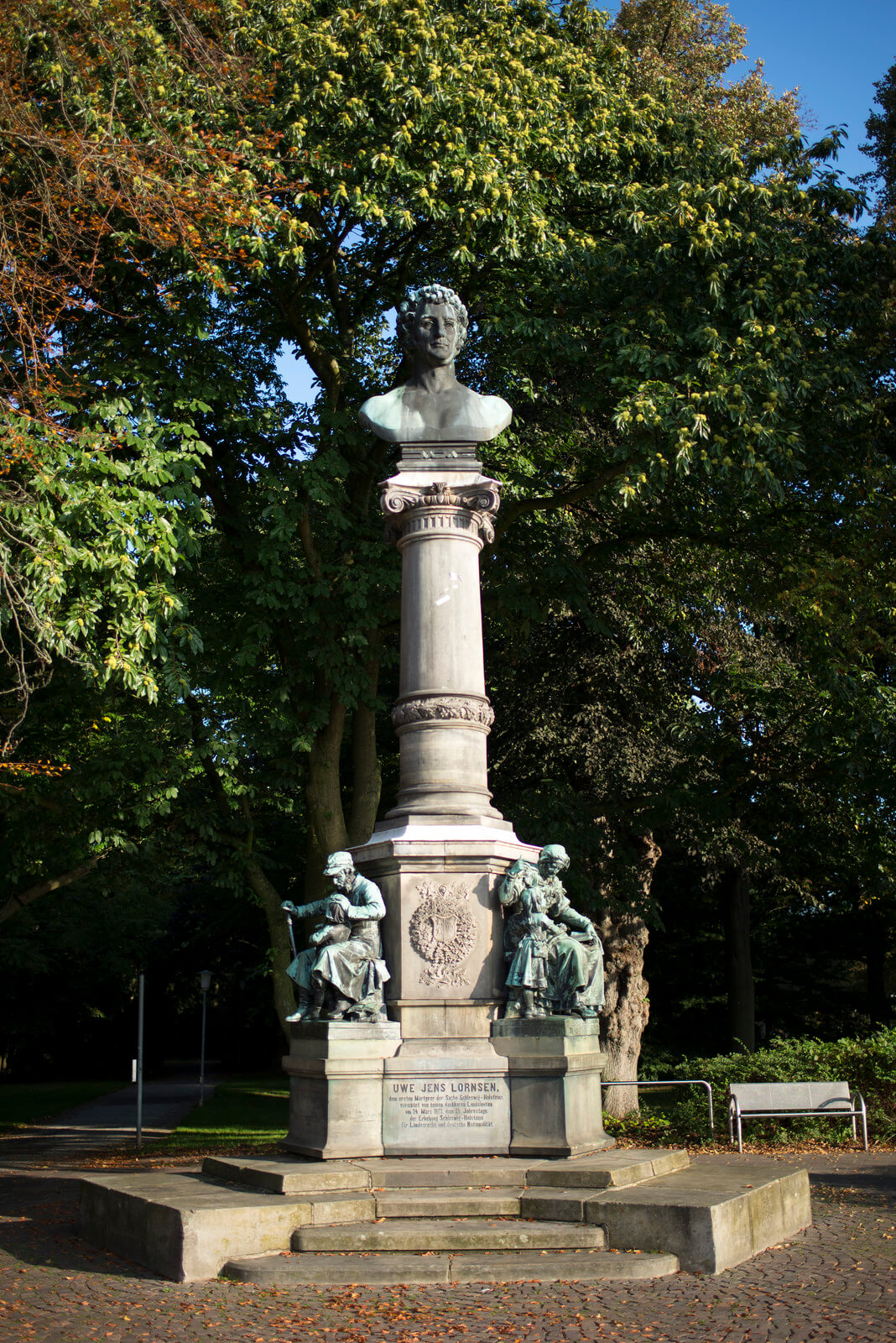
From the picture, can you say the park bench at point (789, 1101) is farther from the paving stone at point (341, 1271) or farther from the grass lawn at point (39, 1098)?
the grass lawn at point (39, 1098)

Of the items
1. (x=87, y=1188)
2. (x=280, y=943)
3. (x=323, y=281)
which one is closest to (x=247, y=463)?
(x=323, y=281)

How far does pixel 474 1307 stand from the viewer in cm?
676

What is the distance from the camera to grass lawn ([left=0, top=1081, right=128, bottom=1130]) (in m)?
27.2

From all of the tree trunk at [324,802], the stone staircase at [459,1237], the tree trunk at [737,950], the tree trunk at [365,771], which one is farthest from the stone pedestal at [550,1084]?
the tree trunk at [737,950]

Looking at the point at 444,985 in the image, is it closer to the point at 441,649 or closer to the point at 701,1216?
the point at 701,1216

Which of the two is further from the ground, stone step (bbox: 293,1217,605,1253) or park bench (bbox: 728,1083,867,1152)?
stone step (bbox: 293,1217,605,1253)

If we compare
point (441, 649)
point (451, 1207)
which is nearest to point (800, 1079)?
point (441, 649)

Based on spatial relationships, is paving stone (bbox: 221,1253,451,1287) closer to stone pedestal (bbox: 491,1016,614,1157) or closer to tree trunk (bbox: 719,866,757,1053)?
stone pedestal (bbox: 491,1016,614,1157)

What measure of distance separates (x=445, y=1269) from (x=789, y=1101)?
934 cm

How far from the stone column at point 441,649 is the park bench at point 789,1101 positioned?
7.12 metres

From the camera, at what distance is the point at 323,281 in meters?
17.1

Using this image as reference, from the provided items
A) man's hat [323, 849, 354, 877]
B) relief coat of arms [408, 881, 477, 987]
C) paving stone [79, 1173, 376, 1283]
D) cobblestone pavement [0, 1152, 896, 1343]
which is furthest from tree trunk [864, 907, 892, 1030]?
paving stone [79, 1173, 376, 1283]

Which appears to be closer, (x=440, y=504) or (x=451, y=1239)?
(x=451, y=1239)

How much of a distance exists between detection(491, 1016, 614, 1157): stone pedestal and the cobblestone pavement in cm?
164
